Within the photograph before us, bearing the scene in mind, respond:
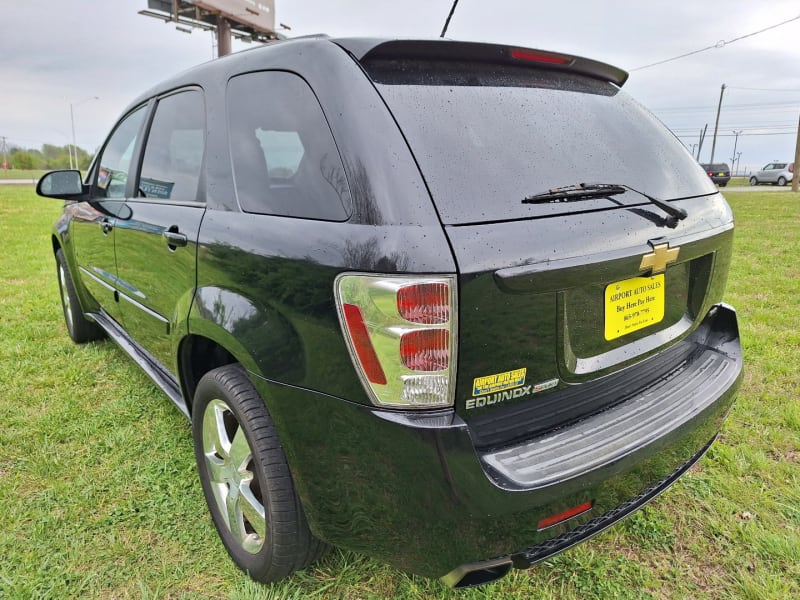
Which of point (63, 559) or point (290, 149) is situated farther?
point (63, 559)

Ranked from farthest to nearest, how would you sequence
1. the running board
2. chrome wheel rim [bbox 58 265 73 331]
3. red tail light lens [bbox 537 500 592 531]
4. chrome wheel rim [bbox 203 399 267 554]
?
chrome wheel rim [bbox 58 265 73 331] < the running board < chrome wheel rim [bbox 203 399 267 554] < red tail light lens [bbox 537 500 592 531]

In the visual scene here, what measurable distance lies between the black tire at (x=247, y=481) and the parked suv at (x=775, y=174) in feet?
134

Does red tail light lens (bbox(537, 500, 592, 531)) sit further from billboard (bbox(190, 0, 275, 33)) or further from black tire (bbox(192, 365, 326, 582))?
billboard (bbox(190, 0, 275, 33))

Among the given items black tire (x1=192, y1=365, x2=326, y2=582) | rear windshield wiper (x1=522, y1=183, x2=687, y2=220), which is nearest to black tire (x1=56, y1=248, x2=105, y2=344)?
black tire (x1=192, y1=365, x2=326, y2=582)

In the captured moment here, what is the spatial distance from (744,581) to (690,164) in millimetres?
1498

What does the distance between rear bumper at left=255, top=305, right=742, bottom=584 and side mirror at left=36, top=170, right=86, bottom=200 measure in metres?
2.45

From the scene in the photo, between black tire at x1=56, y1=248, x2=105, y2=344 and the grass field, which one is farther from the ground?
black tire at x1=56, y1=248, x2=105, y2=344

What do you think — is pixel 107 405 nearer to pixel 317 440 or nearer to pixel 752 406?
pixel 317 440

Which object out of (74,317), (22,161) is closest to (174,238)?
(74,317)

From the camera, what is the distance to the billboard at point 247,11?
30.8 metres

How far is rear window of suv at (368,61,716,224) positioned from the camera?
1439 millimetres

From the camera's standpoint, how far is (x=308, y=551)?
1.78 m

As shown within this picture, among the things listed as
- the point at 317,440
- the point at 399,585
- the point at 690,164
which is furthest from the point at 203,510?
the point at 690,164

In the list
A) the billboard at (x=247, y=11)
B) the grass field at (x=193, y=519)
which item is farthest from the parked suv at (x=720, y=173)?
the grass field at (x=193, y=519)
